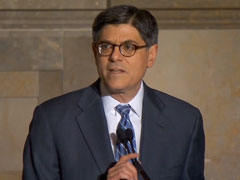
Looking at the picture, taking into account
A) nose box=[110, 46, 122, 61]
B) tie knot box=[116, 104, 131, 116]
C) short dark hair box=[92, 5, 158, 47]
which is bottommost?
tie knot box=[116, 104, 131, 116]

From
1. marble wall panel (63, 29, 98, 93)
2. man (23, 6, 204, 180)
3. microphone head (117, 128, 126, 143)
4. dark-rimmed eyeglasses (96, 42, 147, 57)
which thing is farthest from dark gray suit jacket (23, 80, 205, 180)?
marble wall panel (63, 29, 98, 93)

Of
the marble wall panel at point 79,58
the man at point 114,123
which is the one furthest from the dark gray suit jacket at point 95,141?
the marble wall panel at point 79,58

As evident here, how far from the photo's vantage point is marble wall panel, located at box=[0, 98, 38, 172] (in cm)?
394

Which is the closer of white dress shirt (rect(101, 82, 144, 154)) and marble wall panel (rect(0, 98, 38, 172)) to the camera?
white dress shirt (rect(101, 82, 144, 154))

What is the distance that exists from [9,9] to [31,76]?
0.41m

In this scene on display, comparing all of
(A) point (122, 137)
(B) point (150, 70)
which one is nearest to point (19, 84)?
(B) point (150, 70)

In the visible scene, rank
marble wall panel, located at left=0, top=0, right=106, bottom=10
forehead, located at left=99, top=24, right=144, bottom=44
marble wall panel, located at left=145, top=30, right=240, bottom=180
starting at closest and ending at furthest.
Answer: forehead, located at left=99, top=24, right=144, bottom=44 < marble wall panel, located at left=0, top=0, right=106, bottom=10 < marble wall panel, located at left=145, top=30, right=240, bottom=180

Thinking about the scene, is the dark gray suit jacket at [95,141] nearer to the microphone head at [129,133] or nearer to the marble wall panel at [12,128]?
the microphone head at [129,133]

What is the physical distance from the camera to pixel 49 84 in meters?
3.95

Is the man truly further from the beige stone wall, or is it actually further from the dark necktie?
the beige stone wall

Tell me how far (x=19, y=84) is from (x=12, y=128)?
0.86 ft

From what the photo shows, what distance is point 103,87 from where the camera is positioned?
272cm

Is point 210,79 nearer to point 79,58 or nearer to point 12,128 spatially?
point 79,58

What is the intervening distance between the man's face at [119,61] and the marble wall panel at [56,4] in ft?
4.61
